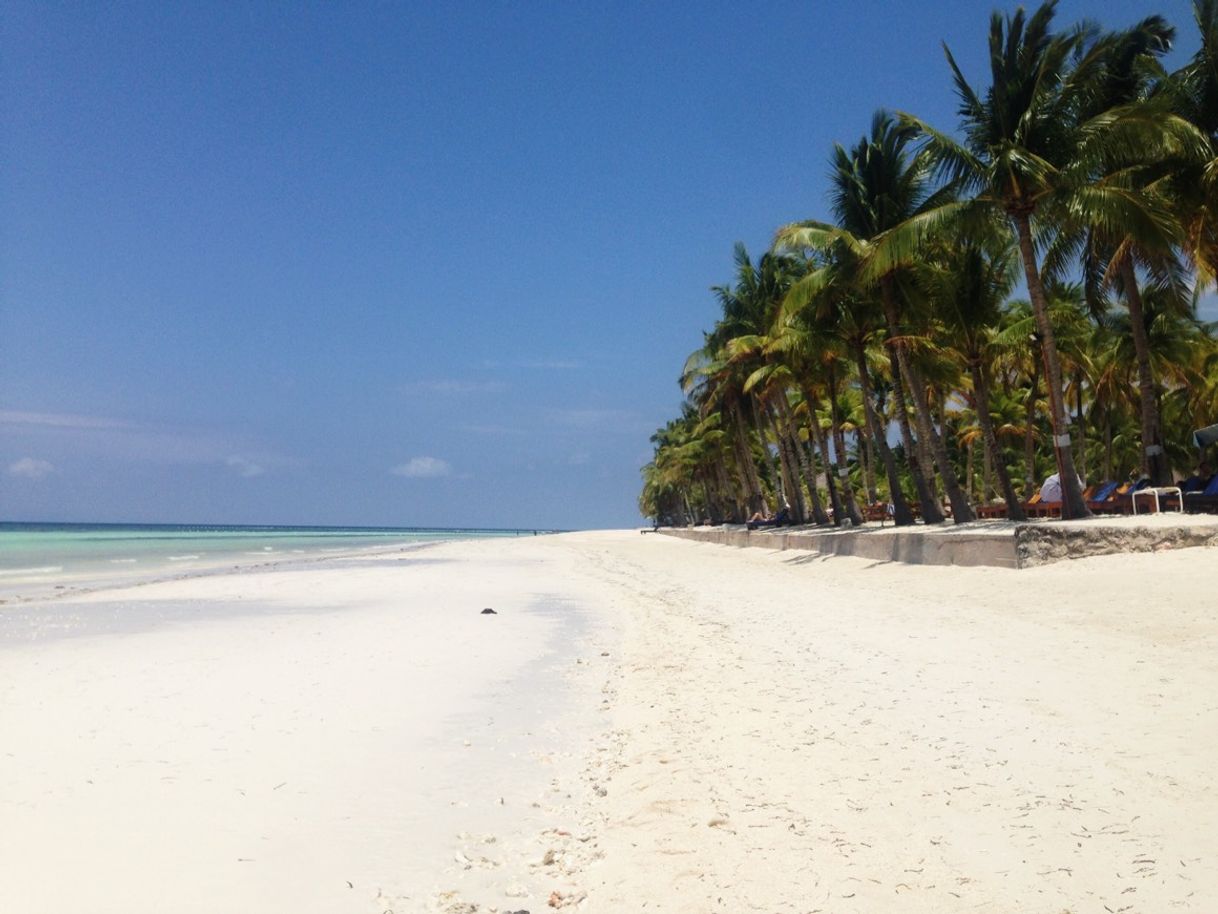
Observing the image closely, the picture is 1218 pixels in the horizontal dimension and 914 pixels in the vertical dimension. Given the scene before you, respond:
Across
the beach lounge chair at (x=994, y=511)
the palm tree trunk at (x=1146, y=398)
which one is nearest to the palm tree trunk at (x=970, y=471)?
the beach lounge chair at (x=994, y=511)

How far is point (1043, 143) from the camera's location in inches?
664

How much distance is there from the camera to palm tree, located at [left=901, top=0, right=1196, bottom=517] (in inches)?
621

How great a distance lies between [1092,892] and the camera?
3002mm

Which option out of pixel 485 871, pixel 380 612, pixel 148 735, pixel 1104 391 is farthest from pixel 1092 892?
pixel 1104 391

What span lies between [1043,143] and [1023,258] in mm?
2551

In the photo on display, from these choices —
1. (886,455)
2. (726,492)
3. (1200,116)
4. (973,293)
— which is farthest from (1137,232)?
(726,492)

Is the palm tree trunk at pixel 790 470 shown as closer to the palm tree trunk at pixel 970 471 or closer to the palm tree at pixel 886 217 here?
the palm tree trunk at pixel 970 471

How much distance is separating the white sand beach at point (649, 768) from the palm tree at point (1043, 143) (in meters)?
8.28

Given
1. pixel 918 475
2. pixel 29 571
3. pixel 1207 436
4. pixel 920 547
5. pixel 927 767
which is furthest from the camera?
pixel 29 571

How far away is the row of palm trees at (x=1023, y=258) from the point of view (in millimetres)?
16203

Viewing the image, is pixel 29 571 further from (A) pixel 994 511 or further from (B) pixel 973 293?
(A) pixel 994 511

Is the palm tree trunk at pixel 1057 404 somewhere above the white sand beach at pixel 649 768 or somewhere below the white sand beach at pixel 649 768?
above

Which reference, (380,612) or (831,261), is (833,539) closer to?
(831,261)

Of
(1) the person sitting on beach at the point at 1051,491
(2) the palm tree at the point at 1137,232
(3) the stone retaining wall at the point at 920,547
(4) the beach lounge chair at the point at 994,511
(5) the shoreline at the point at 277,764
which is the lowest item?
(5) the shoreline at the point at 277,764
